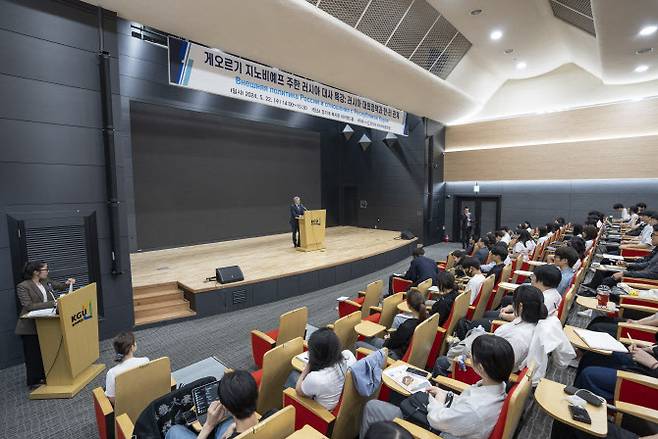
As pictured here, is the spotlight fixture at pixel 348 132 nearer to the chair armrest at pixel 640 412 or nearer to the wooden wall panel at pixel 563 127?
the wooden wall panel at pixel 563 127

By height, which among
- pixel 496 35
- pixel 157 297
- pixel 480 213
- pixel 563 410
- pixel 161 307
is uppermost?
pixel 496 35

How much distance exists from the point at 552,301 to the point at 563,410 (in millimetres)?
1477

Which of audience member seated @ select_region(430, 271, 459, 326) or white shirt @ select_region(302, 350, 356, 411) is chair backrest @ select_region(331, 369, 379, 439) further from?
audience member seated @ select_region(430, 271, 459, 326)

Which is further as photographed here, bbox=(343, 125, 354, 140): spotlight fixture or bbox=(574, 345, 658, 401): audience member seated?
bbox=(343, 125, 354, 140): spotlight fixture

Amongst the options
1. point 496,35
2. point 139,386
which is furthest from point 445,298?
point 496,35

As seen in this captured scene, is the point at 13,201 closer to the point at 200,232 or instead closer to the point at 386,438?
the point at 386,438

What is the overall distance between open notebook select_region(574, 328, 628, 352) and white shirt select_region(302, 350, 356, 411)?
185 centimetres

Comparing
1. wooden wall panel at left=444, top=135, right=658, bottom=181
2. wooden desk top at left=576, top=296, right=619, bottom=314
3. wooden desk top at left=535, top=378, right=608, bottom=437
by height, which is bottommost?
wooden desk top at left=535, top=378, right=608, bottom=437

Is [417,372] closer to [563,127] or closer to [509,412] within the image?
[509,412]

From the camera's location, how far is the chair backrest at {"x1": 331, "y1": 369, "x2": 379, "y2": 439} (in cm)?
207

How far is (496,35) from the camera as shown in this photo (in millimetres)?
7492

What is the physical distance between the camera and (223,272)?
5609 mm

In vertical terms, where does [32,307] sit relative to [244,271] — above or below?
above

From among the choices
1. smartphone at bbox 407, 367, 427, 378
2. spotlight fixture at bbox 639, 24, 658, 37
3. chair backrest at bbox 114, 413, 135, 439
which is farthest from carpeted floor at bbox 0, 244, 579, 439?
spotlight fixture at bbox 639, 24, 658, 37
